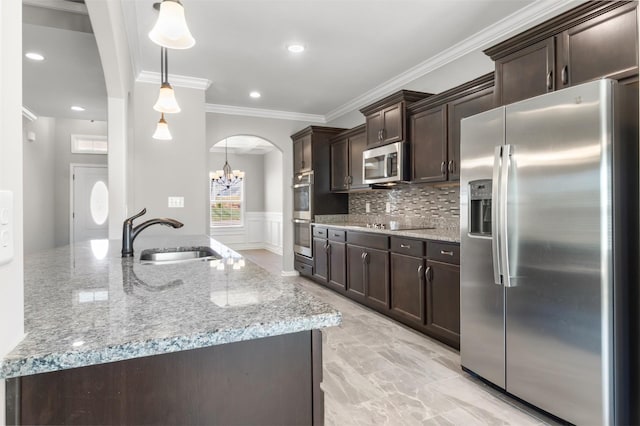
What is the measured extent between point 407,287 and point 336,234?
147cm

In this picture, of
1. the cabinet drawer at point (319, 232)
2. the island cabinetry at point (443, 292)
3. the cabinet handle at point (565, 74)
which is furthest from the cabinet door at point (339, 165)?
the cabinet handle at point (565, 74)

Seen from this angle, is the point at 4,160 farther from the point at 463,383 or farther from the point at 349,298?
the point at 349,298

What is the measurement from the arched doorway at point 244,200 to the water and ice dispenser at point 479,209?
23.0ft

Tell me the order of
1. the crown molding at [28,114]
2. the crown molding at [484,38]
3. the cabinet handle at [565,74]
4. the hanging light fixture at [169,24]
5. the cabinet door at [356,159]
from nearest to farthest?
the hanging light fixture at [169,24] → the cabinet handle at [565,74] → the crown molding at [484,38] → the cabinet door at [356,159] → the crown molding at [28,114]

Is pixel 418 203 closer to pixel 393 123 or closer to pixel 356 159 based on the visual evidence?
pixel 393 123

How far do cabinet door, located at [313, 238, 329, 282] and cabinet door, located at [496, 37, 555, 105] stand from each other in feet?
9.84

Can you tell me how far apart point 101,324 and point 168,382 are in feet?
0.61

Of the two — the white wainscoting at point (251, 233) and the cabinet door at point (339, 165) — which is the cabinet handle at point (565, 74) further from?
the white wainscoting at point (251, 233)

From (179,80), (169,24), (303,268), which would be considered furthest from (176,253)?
(303,268)

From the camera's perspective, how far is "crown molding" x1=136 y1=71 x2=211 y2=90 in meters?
4.07

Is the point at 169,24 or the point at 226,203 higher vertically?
the point at 169,24

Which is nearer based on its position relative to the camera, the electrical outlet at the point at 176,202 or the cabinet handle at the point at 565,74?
the cabinet handle at the point at 565,74

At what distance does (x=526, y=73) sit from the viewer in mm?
2279

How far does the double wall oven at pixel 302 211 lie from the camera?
5.34m
